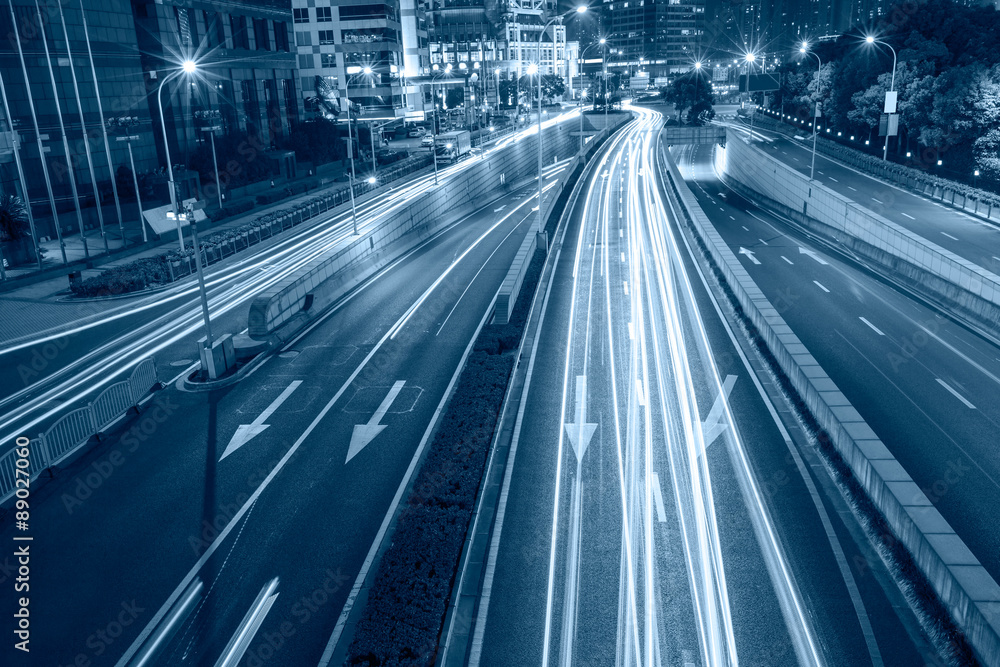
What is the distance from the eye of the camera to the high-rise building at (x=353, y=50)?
13188 centimetres

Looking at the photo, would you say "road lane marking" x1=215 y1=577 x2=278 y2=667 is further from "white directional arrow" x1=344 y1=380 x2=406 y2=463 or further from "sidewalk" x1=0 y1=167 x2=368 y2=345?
"sidewalk" x1=0 y1=167 x2=368 y2=345

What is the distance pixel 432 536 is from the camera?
16.3m

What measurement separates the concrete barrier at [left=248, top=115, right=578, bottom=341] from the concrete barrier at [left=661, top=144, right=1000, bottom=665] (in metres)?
20.5

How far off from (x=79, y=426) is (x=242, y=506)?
23.3 ft

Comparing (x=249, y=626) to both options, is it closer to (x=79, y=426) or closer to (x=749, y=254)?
(x=79, y=426)

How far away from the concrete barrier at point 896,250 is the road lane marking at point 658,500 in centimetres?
1882

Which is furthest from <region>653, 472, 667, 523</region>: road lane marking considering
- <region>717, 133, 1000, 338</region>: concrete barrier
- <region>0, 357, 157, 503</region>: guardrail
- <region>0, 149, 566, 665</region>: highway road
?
<region>717, 133, 1000, 338</region>: concrete barrier

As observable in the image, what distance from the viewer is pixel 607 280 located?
39531 millimetres

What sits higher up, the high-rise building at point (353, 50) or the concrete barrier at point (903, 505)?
the high-rise building at point (353, 50)

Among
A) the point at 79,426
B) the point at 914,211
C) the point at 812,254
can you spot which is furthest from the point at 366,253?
the point at 914,211

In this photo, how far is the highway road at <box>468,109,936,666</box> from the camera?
1341cm

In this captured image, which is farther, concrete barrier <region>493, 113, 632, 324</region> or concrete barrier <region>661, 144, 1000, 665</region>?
concrete barrier <region>493, 113, 632, 324</region>

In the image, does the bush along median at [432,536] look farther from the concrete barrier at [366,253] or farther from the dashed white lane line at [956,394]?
the dashed white lane line at [956,394]

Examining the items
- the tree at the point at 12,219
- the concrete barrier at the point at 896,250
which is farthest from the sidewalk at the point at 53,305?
the concrete barrier at the point at 896,250
